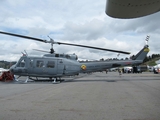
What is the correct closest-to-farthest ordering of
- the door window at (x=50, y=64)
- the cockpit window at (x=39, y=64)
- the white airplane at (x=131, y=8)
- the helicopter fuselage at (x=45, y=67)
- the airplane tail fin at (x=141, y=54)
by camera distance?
1. the white airplane at (x=131, y=8)
2. the helicopter fuselage at (x=45, y=67)
3. the cockpit window at (x=39, y=64)
4. the door window at (x=50, y=64)
5. the airplane tail fin at (x=141, y=54)

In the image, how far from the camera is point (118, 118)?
4.87 metres

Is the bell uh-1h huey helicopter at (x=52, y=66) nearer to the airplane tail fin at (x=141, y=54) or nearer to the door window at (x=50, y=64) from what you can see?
the door window at (x=50, y=64)

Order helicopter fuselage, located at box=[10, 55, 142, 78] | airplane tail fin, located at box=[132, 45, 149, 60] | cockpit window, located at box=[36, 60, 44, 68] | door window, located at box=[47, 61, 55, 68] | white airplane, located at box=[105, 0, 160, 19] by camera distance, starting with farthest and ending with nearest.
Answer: airplane tail fin, located at box=[132, 45, 149, 60] → door window, located at box=[47, 61, 55, 68] → cockpit window, located at box=[36, 60, 44, 68] → helicopter fuselage, located at box=[10, 55, 142, 78] → white airplane, located at box=[105, 0, 160, 19]

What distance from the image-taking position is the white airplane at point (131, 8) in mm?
2700

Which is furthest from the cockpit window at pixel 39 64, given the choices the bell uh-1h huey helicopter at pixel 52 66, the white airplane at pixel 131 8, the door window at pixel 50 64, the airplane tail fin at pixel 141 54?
the white airplane at pixel 131 8

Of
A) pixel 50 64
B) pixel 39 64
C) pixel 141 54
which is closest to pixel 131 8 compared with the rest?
pixel 50 64

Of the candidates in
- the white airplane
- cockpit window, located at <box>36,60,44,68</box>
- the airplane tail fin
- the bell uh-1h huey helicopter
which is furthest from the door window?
the white airplane

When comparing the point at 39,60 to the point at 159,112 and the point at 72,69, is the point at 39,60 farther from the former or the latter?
the point at 159,112

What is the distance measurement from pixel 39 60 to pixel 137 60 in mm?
10992

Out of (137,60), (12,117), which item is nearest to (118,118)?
(12,117)

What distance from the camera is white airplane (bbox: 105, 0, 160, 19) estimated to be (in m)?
2.70

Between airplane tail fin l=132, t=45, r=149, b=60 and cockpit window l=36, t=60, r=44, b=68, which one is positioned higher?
airplane tail fin l=132, t=45, r=149, b=60

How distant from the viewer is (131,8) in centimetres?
285

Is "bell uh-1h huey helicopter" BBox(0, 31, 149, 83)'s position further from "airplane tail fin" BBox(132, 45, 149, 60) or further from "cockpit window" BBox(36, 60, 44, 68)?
"airplane tail fin" BBox(132, 45, 149, 60)
